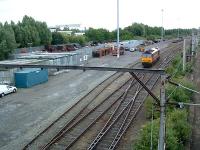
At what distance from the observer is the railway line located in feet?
60.4

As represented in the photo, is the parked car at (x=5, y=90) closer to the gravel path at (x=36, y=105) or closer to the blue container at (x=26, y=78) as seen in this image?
the gravel path at (x=36, y=105)

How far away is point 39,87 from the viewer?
115ft

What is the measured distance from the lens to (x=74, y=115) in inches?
925

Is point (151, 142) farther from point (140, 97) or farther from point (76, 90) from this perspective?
point (76, 90)

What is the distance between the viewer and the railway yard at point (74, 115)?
18608 millimetres

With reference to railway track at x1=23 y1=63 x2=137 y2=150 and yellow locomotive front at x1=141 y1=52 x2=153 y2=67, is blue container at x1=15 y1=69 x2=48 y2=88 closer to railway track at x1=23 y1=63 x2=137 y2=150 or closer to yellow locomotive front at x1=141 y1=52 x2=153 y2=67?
railway track at x1=23 y1=63 x2=137 y2=150

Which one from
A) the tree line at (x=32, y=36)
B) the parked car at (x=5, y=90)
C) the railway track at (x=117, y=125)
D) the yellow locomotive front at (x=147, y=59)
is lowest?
the railway track at (x=117, y=125)

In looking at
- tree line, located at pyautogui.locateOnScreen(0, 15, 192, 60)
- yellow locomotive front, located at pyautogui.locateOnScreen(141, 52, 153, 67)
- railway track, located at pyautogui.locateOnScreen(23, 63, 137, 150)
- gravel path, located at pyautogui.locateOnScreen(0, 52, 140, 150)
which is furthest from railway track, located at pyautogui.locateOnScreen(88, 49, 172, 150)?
tree line, located at pyautogui.locateOnScreen(0, 15, 192, 60)

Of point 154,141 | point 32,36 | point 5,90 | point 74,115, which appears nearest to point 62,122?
point 74,115

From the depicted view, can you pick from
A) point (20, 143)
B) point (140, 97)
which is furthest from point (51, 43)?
point (20, 143)

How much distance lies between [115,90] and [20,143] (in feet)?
47.9

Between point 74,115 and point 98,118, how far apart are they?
1865 millimetres

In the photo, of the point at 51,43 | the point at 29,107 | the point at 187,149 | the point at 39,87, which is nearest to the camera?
the point at 187,149

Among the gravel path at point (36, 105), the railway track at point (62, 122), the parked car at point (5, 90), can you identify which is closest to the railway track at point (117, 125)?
the railway track at point (62, 122)
